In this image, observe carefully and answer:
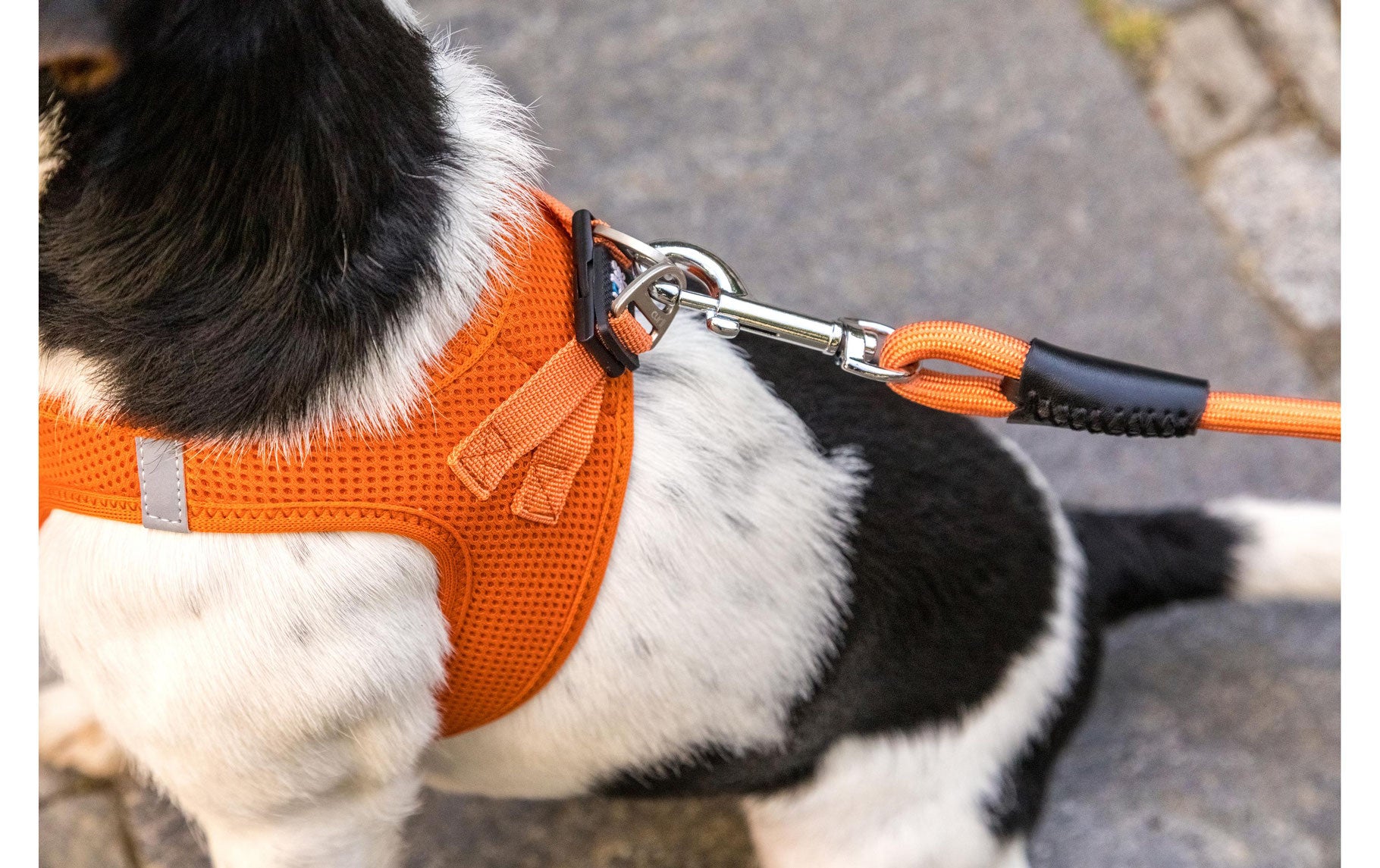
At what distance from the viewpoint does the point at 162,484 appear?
117 centimetres

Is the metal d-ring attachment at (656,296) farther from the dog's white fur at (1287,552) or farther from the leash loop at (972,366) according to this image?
the dog's white fur at (1287,552)

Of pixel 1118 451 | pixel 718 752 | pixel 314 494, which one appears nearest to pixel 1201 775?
pixel 1118 451

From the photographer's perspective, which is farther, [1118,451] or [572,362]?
[1118,451]

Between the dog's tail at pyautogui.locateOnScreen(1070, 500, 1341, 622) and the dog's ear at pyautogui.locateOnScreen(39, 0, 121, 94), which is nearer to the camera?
the dog's ear at pyautogui.locateOnScreen(39, 0, 121, 94)

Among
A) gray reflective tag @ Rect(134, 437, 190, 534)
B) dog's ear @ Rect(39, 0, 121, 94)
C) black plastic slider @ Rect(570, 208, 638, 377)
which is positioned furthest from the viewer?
black plastic slider @ Rect(570, 208, 638, 377)

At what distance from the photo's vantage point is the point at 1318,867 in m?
2.18

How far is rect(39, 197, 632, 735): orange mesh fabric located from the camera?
1178mm

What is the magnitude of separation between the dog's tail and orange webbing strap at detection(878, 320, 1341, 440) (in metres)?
0.47

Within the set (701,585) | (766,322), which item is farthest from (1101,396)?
(701,585)

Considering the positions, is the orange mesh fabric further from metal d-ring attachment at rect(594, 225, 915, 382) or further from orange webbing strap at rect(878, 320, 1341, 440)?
orange webbing strap at rect(878, 320, 1341, 440)

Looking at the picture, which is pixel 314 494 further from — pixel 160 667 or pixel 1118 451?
pixel 1118 451

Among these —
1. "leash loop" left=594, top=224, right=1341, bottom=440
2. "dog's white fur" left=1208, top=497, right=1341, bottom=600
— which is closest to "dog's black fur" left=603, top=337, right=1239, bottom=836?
"leash loop" left=594, top=224, right=1341, bottom=440

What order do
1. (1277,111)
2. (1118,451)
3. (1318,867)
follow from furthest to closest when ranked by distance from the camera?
1. (1277,111)
2. (1118,451)
3. (1318,867)

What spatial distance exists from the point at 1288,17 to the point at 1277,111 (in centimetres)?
28
